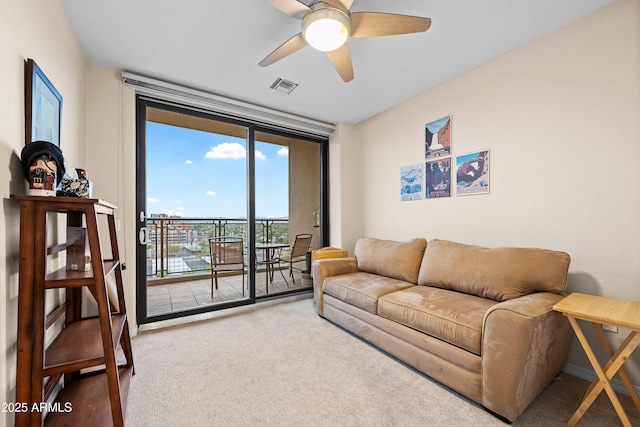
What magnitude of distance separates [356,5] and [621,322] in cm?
230

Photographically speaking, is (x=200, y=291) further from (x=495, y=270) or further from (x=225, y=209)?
(x=495, y=270)

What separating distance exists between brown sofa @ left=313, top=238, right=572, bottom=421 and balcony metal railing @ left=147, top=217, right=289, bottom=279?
2362 millimetres

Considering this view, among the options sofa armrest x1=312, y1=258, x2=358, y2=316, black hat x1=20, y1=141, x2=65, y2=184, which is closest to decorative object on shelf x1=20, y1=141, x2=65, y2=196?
black hat x1=20, y1=141, x2=65, y2=184

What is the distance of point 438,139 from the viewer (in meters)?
2.89

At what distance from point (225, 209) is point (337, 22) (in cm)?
353

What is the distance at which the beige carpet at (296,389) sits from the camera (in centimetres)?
151

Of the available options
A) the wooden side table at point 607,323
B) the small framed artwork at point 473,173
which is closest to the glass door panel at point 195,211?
the small framed artwork at point 473,173

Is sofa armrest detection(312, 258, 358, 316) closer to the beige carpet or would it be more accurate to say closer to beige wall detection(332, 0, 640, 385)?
the beige carpet

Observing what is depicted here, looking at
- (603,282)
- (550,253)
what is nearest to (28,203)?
(550,253)

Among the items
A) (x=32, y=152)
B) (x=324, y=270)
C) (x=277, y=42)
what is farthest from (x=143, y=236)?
(x=277, y=42)

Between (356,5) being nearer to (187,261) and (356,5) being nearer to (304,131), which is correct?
(304,131)

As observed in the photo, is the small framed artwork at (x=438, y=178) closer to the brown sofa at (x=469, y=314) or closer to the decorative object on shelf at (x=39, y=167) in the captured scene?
the brown sofa at (x=469, y=314)

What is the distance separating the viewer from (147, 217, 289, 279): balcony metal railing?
4.49 meters

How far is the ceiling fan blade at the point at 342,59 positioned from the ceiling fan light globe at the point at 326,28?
143 millimetres
